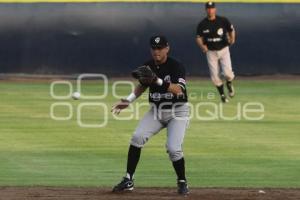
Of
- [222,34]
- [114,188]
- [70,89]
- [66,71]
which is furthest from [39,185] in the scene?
[66,71]

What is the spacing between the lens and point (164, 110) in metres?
11.1

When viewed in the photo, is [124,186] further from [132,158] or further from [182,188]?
[182,188]

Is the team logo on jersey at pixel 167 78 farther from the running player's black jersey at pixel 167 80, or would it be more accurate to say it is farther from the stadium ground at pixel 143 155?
the stadium ground at pixel 143 155

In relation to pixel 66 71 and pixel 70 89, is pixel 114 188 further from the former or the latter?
pixel 66 71

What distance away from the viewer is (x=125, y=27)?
26.8 metres

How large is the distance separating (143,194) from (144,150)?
4.08m

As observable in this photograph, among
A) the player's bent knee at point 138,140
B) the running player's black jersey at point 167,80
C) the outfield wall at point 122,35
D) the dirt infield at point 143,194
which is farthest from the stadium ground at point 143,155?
the outfield wall at point 122,35

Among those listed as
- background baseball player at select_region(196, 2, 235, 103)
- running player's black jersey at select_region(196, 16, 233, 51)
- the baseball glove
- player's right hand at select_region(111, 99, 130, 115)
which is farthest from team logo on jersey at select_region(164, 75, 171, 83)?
running player's black jersey at select_region(196, 16, 233, 51)

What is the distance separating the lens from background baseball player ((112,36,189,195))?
1083 centimetres

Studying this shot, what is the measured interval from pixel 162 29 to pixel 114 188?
1609cm

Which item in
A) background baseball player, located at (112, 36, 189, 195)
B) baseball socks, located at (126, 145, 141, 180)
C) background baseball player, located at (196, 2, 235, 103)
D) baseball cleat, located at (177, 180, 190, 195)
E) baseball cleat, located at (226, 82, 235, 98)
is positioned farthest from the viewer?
background baseball player, located at (196, 2, 235, 103)

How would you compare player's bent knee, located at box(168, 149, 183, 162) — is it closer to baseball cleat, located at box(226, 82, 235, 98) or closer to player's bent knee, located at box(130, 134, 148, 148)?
player's bent knee, located at box(130, 134, 148, 148)

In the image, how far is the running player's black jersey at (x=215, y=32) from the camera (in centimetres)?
2206

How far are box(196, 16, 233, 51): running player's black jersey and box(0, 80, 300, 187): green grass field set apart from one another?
4.63 feet
